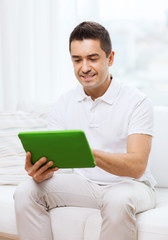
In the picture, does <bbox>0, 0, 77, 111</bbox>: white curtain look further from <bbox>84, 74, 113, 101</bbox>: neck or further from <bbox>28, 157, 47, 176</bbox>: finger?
<bbox>28, 157, 47, 176</bbox>: finger

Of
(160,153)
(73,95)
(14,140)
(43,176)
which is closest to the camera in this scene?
(43,176)

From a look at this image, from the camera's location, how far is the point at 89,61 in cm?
179

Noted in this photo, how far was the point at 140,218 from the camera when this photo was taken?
1.62 metres

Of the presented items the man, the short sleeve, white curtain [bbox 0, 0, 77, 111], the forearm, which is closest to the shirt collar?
the man

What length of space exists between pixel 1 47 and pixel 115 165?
207 cm

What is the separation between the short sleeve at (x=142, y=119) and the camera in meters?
1.71

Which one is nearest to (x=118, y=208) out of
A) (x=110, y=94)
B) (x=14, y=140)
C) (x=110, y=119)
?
(x=110, y=119)

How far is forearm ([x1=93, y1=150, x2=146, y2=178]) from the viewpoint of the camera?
1.60 m

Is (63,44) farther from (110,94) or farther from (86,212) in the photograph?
(86,212)

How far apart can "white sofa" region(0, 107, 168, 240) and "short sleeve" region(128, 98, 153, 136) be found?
13.1 inches

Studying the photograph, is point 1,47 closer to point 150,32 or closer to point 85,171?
point 150,32

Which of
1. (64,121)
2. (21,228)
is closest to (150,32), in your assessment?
(64,121)

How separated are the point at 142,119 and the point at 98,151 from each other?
25 cm

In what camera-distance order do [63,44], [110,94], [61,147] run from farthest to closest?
[63,44]
[110,94]
[61,147]
